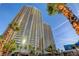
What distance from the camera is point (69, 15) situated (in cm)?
221

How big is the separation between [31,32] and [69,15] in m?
0.39

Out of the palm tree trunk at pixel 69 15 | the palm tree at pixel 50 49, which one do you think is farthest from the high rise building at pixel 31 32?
the palm tree trunk at pixel 69 15

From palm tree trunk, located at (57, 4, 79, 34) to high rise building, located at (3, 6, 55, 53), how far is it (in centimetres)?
20

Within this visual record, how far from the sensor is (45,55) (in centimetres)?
211

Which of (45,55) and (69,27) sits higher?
(69,27)

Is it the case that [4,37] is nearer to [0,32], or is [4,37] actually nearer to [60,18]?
[0,32]

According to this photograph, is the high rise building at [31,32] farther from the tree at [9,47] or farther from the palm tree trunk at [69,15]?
the palm tree trunk at [69,15]

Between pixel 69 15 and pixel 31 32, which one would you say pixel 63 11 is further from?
pixel 31 32

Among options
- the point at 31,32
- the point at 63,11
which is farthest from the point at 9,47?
the point at 63,11

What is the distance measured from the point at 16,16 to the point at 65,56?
60 centimetres

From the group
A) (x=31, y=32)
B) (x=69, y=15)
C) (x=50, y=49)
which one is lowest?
(x=50, y=49)

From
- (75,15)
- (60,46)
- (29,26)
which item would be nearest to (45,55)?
(60,46)

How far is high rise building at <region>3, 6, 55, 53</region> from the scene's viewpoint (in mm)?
2160

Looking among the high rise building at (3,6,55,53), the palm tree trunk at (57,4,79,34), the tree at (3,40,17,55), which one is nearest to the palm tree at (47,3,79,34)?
the palm tree trunk at (57,4,79,34)
